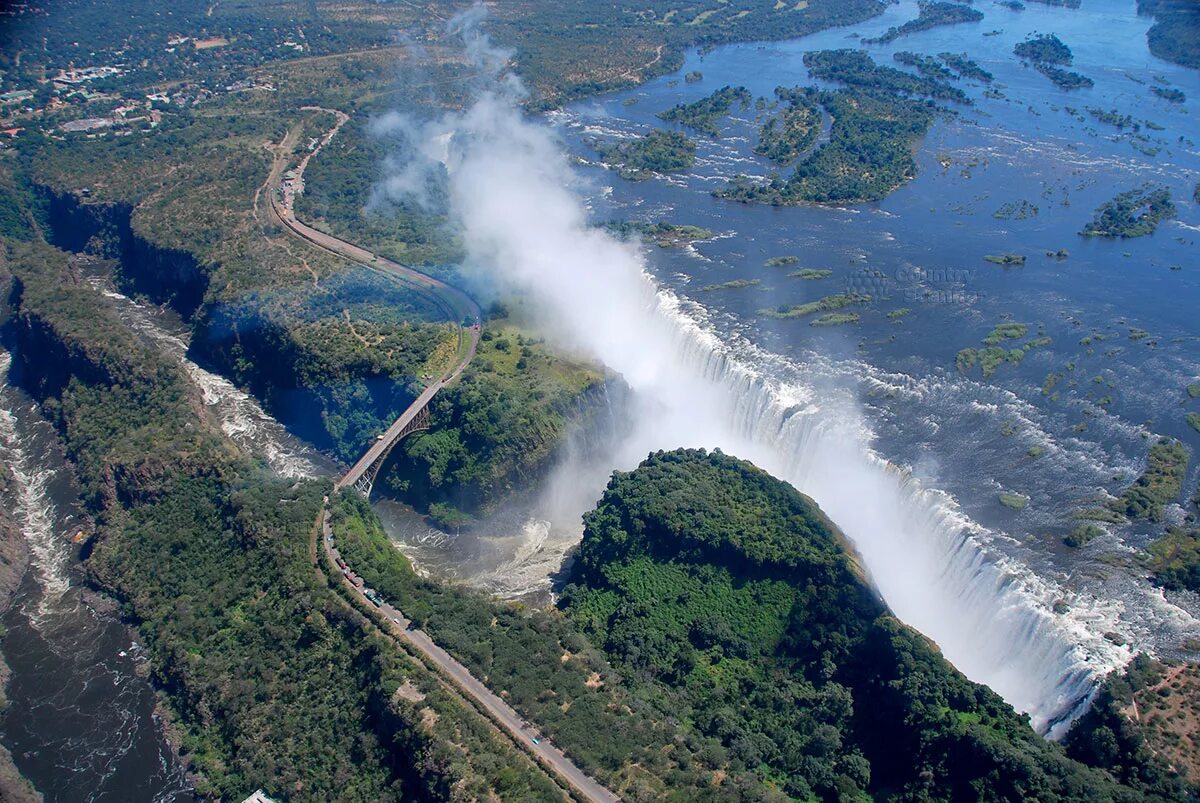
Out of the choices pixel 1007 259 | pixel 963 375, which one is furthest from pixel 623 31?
pixel 963 375

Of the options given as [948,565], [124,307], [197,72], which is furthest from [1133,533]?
[197,72]

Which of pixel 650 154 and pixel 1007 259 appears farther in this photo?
pixel 650 154

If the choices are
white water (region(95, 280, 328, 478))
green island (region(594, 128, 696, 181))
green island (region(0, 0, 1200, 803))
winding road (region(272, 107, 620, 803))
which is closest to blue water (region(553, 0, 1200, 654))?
green island (region(594, 128, 696, 181))

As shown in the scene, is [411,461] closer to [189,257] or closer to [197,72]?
[189,257]

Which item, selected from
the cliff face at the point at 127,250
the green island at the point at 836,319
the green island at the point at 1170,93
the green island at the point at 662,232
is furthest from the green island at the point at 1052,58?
the cliff face at the point at 127,250

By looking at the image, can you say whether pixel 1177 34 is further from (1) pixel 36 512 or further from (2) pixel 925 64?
(1) pixel 36 512

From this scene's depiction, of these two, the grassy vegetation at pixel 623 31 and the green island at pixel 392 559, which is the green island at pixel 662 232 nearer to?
the green island at pixel 392 559
